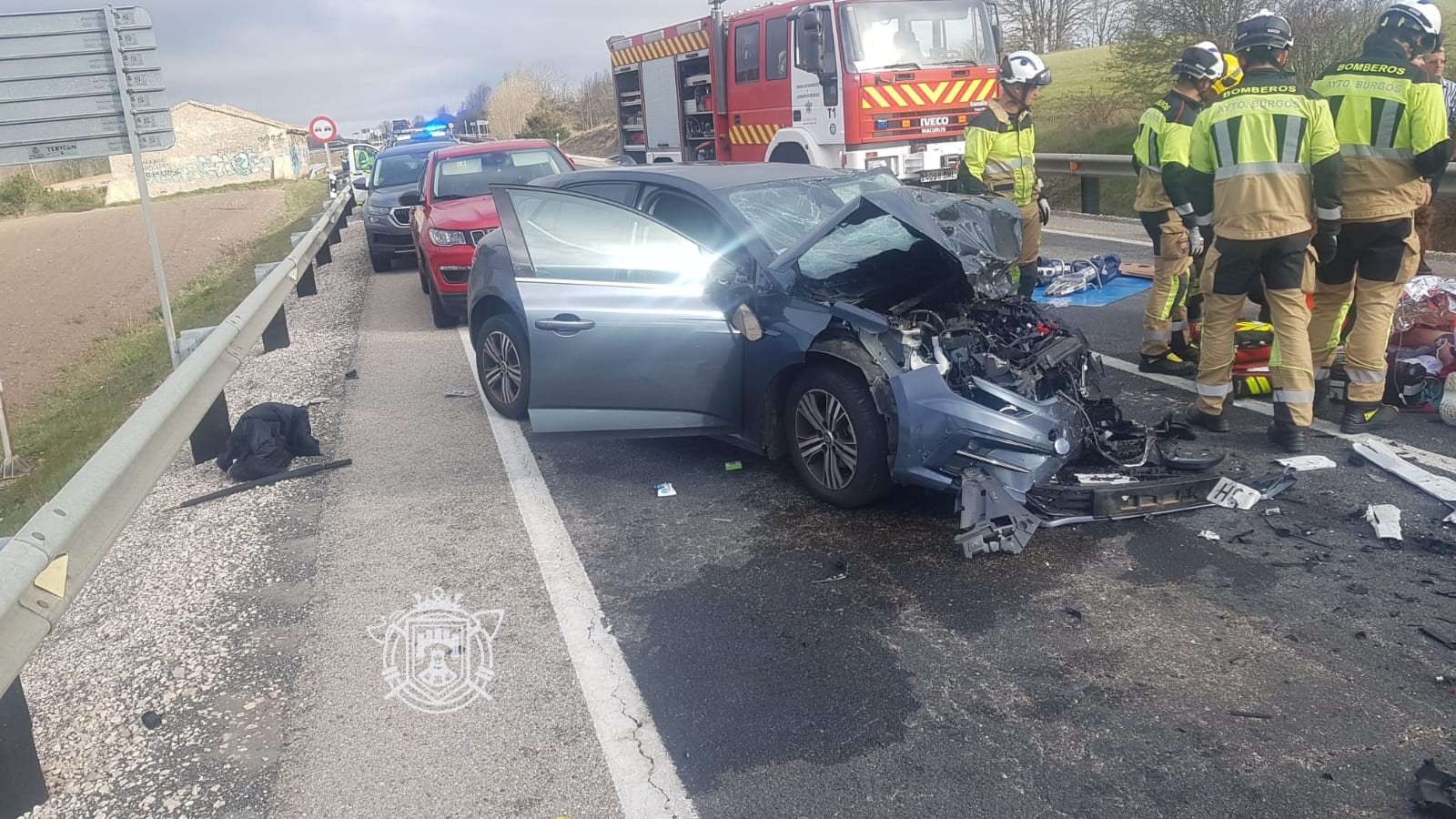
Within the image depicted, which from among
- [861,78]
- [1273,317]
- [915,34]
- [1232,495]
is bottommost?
[1232,495]

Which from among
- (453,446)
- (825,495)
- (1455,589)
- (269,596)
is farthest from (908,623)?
(453,446)

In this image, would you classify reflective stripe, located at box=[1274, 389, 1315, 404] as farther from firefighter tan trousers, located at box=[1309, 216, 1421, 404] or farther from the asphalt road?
firefighter tan trousers, located at box=[1309, 216, 1421, 404]

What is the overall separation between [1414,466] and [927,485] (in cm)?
250

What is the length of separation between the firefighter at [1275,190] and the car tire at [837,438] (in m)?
2.38

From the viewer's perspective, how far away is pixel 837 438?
4805mm

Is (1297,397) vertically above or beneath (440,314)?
beneath

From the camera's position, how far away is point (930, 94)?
12648 millimetres

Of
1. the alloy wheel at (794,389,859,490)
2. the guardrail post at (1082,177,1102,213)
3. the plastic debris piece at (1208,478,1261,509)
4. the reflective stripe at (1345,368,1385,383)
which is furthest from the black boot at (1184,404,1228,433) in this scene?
the guardrail post at (1082,177,1102,213)

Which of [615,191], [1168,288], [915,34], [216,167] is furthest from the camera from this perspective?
[216,167]

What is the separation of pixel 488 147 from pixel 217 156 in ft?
200

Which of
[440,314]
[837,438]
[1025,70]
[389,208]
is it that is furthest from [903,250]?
[389,208]

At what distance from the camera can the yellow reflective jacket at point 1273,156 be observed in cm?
532

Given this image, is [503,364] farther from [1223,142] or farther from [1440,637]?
[1440,637]

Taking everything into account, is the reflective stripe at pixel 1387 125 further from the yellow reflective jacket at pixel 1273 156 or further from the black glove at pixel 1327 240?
the black glove at pixel 1327 240
